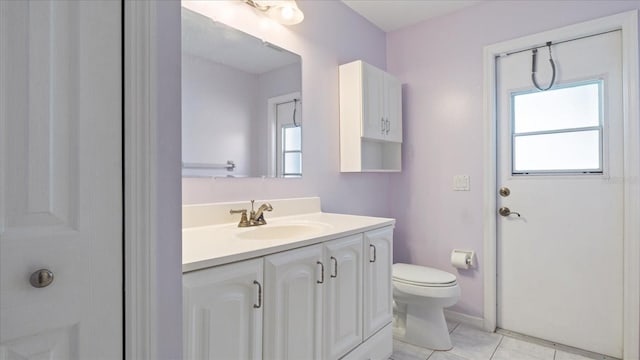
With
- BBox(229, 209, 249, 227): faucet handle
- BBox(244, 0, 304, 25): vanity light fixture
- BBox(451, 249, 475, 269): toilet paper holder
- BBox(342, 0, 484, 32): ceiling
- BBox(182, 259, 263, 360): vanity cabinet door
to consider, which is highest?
BBox(342, 0, 484, 32): ceiling

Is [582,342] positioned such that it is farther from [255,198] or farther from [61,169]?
[61,169]

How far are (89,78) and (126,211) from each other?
287 mm

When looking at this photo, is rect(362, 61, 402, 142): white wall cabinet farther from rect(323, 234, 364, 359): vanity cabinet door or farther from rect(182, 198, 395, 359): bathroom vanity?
rect(323, 234, 364, 359): vanity cabinet door

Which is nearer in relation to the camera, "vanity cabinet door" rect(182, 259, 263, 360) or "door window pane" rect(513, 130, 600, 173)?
"vanity cabinet door" rect(182, 259, 263, 360)

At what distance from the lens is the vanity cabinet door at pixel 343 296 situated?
1.38 metres

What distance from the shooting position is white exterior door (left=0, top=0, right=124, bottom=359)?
1.88 feet

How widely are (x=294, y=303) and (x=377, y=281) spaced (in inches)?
25.4

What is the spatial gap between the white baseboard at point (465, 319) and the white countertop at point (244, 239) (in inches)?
46.2

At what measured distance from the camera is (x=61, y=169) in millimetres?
625

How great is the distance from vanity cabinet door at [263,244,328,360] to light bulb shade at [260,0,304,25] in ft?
4.30

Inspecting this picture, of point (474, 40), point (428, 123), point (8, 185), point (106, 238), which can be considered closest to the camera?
point (8, 185)

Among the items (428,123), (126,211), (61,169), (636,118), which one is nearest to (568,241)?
(636,118)

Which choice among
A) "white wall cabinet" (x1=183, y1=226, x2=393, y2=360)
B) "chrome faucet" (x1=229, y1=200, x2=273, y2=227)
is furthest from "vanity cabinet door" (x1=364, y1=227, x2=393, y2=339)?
"chrome faucet" (x1=229, y1=200, x2=273, y2=227)

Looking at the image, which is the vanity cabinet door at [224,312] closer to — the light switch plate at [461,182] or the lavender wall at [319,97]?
the lavender wall at [319,97]
